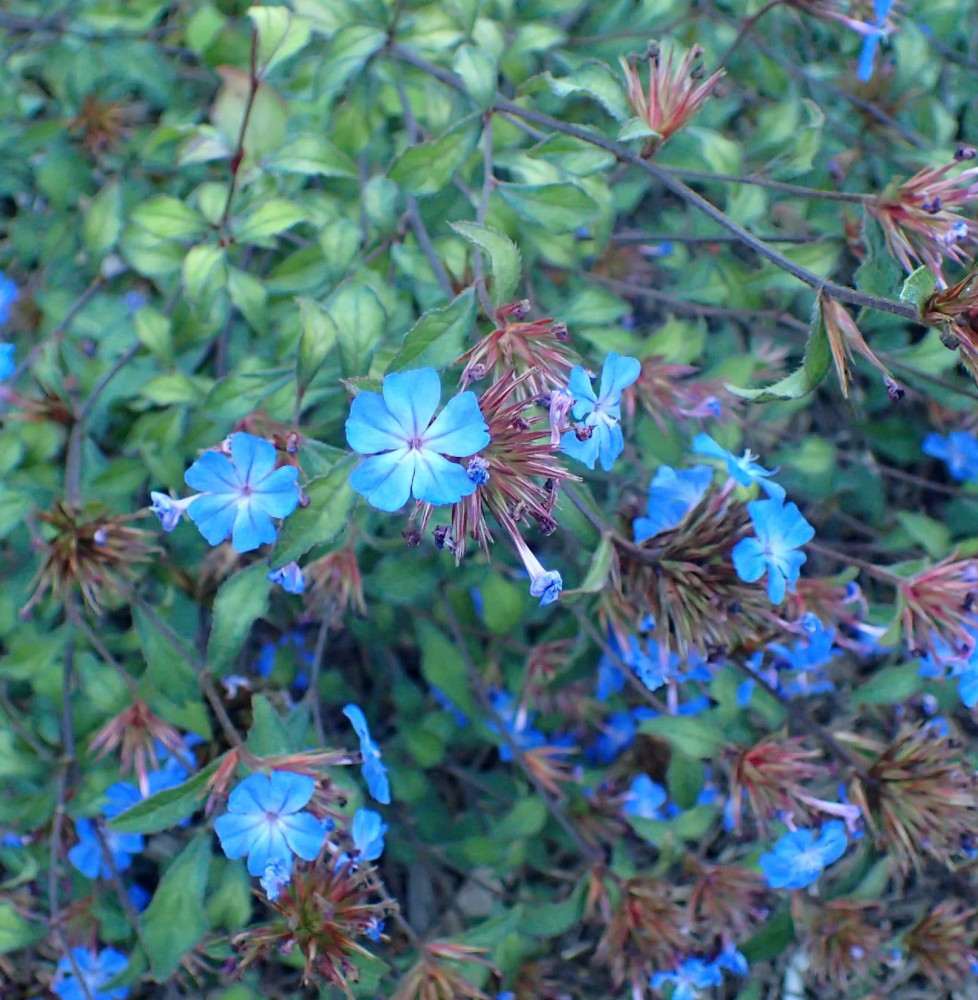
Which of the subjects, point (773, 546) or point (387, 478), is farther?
point (773, 546)

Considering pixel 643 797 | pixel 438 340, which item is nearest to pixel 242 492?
pixel 438 340

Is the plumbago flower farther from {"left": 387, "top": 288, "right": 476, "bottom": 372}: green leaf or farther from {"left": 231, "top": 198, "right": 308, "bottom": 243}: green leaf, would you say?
{"left": 231, "top": 198, "right": 308, "bottom": 243}: green leaf

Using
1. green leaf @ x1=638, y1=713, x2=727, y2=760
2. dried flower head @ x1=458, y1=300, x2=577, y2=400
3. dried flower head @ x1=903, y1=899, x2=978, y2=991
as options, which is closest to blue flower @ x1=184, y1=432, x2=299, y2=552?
dried flower head @ x1=458, y1=300, x2=577, y2=400

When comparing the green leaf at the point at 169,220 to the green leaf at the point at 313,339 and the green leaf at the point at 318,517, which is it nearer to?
the green leaf at the point at 313,339

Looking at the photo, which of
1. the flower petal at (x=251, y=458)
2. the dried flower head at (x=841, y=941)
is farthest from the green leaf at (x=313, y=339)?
the dried flower head at (x=841, y=941)

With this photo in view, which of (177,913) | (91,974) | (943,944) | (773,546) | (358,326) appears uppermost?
(358,326)

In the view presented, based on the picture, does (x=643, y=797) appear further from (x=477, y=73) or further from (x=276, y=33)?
(x=276, y=33)

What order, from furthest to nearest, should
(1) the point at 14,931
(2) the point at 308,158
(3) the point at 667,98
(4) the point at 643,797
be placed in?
(4) the point at 643,797, (2) the point at 308,158, (1) the point at 14,931, (3) the point at 667,98

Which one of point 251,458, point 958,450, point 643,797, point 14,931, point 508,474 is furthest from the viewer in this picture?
point 958,450
